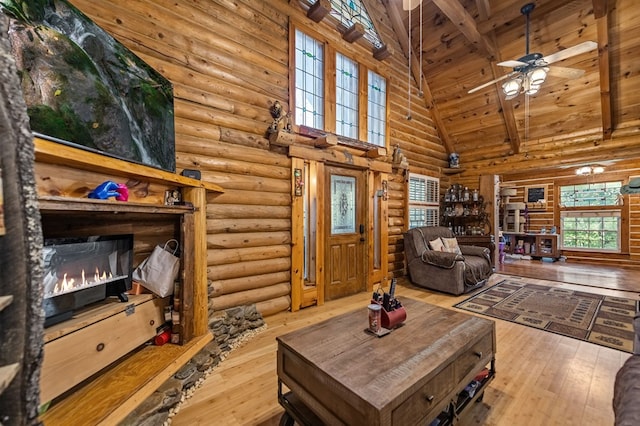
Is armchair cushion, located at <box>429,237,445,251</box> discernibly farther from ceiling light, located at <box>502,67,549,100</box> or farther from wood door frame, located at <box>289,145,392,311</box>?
ceiling light, located at <box>502,67,549,100</box>

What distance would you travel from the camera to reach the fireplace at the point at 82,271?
58.7 inches

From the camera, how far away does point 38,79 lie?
1.34 metres

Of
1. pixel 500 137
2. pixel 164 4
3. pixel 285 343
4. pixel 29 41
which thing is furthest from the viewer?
pixel 500 137

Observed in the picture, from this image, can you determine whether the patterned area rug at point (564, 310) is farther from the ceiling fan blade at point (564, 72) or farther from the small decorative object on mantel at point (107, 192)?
the small decorative object on mantel at point (107, 192)

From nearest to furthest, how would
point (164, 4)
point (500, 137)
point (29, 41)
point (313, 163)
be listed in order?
point (29, 41), point (164, 4), point (313, 163), point (500, 137)

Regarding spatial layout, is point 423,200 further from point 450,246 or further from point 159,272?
point 159,272

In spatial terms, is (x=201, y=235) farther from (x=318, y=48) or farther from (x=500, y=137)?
(x=500, y=137)

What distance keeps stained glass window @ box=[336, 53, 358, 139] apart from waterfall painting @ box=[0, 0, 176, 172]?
276 cm

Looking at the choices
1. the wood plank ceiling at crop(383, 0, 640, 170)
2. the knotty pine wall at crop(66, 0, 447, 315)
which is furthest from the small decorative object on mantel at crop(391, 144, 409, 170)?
the knotty pine wall at crop(66, 0, 447, 315)

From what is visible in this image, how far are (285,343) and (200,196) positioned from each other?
1500 mm

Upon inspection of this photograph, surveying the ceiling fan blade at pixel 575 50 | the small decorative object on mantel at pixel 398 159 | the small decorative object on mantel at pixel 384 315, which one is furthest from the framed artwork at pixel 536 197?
the small decorative object on mantel at pixel 384 315

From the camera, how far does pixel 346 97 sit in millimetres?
4414

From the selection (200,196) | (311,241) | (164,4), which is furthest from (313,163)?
(164,4)

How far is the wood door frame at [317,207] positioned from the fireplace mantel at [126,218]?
1310mm
